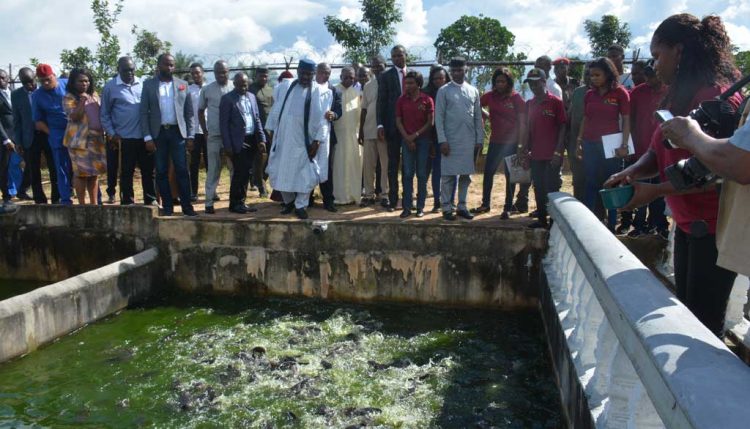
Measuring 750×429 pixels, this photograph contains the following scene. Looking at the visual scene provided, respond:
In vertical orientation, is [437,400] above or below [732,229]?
below

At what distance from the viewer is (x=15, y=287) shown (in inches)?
294

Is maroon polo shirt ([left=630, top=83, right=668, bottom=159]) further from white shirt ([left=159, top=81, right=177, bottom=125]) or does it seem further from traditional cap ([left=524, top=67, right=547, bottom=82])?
white shirt ([left=159, top=81, right=177, bottom=125])

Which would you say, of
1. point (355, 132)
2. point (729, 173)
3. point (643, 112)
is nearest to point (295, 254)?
point (355, 132)

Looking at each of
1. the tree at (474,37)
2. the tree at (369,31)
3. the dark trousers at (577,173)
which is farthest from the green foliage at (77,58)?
the tree at (474,37)

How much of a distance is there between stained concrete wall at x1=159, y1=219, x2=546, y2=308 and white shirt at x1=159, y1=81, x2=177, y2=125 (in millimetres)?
1198

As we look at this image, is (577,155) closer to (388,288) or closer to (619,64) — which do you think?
(619,64)

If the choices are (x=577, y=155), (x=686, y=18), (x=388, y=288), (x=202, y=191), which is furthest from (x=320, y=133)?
(x=686, y=18)

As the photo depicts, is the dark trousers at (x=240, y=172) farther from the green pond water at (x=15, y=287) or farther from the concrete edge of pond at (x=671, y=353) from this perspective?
the concrete edge of pond at (x=671, y=353)

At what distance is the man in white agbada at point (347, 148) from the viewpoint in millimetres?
8094

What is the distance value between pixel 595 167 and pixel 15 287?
689 centimetres

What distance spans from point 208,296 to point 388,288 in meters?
2.14

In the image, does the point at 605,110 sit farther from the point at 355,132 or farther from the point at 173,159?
the point at 173,159

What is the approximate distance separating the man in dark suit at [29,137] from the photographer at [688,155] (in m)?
7.89

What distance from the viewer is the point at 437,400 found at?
4.46 metres
